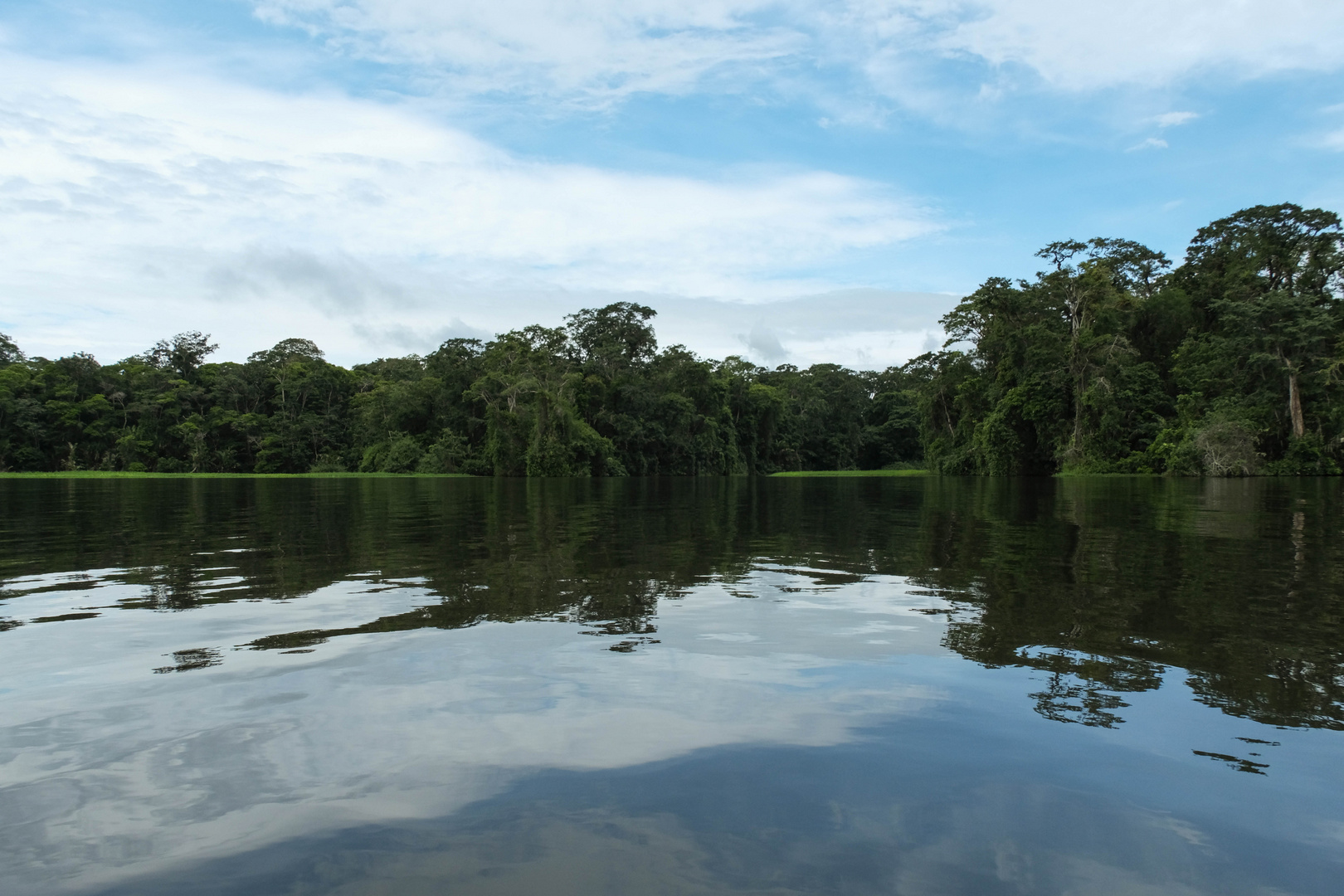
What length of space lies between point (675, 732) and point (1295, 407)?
56080mm

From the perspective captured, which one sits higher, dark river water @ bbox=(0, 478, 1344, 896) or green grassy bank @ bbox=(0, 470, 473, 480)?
dark river water @ bbox=(0, 478, 1344, 896)

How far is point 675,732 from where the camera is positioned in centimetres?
395

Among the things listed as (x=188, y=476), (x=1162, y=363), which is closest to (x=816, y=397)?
(x=1162, y=363)

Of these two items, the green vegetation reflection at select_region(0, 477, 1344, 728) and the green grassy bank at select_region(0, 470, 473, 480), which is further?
the green grassy bank at select_region(0, 470, 473, 480)

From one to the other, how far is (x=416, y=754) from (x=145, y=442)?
300 feet

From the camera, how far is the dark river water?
268 centimetres

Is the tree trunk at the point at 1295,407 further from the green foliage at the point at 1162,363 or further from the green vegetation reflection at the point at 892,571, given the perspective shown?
the green vegetation reflection at the point at 892,571

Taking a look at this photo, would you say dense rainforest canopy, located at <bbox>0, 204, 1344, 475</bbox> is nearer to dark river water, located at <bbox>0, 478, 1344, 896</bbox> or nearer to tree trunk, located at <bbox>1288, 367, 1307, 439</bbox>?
tree trunk, located at <bbox>1288, 367, 1307, 439</bbox>

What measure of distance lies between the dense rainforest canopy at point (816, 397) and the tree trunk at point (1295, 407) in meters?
0.10

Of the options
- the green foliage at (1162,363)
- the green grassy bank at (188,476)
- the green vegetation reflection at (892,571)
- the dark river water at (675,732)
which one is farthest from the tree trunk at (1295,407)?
the green grassy bank at (188,476)

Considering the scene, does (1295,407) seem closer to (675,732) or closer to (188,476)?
(675,732)

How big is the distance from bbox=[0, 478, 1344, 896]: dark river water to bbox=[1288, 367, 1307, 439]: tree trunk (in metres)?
46.8

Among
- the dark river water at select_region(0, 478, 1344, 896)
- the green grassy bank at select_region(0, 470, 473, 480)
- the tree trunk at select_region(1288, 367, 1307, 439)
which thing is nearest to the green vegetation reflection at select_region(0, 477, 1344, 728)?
the dark river water at select_region(0, 478, 1344, 896)

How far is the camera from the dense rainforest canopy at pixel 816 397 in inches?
1918
